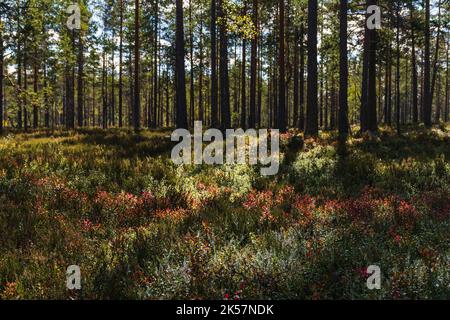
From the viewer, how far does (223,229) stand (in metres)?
6.25

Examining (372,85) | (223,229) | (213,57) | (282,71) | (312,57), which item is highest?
(213,57)

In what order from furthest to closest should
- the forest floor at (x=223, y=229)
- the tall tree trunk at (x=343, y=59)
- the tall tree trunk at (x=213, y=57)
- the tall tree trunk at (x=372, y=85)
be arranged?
the tall tree trunk at (x=213, y=57) < the tall tree trunk at (x=372, y=85) < the tall tree trunk at (x=343, y=59) < the forest floor at (x=223, y=229)

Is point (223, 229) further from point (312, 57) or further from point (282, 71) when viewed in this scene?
point (282, 71)

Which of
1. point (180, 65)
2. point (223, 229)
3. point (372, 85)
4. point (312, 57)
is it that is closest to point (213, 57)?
point (180, 65)

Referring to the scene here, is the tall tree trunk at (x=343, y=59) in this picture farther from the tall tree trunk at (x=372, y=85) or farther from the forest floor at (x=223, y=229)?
the forest floor at (x=223, y=229)

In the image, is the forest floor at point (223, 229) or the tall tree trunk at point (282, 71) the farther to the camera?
the tall tree trunk at point (282, 71)

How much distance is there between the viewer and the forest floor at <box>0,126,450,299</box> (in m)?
4.32

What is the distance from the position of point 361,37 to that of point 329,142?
11547mm

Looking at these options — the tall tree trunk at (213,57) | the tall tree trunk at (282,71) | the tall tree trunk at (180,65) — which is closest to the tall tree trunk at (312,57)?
the tall tree trunk at (282,71)

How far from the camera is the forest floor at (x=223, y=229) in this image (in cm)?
432

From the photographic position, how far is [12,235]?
5840mm
